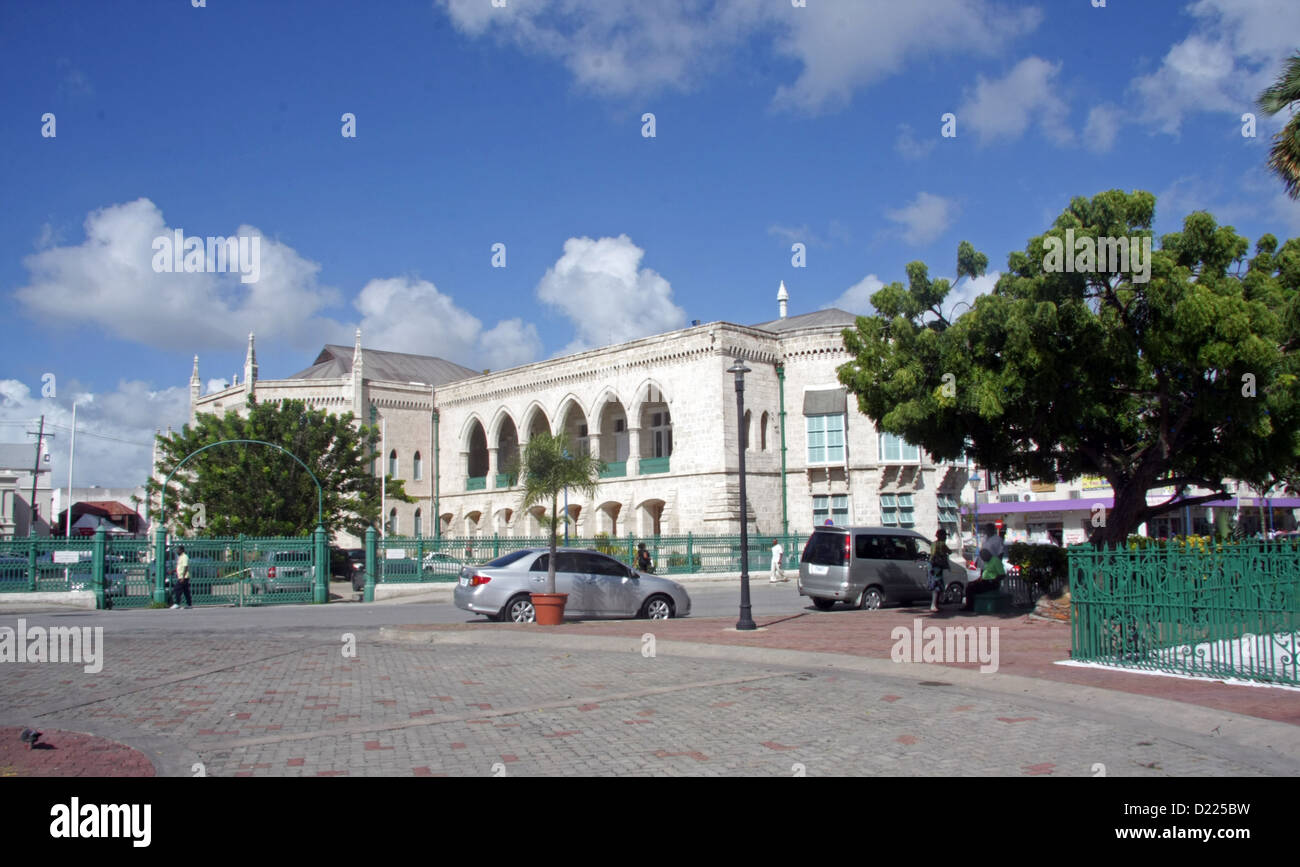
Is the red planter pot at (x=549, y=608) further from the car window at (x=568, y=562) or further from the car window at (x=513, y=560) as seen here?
the car window at (x=568, y=562)

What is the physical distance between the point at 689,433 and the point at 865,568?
21.8 metres

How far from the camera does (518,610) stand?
1789 cm

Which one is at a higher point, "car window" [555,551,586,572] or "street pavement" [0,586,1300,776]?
"car window" [555,551,586,572]

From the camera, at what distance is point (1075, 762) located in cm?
693

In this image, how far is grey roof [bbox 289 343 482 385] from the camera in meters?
57.1

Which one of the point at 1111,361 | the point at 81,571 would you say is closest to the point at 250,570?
the point at 81,571

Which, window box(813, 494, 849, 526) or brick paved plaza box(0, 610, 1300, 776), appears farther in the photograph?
window box(813, 494, 849, 526)

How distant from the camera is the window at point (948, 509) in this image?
41.9m

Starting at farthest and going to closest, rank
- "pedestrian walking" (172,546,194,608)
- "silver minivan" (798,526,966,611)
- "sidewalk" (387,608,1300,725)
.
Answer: "pedestrian walking" (172,546,194,608) < "silver minivan" (798,526,966,611) < "sidewalk" (387,608,1300,725)

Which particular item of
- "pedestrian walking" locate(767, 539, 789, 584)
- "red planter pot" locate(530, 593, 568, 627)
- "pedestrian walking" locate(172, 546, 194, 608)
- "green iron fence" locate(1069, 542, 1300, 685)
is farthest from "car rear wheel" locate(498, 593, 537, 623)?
"pedestrian walking" locate(767, 539, 789, 584)

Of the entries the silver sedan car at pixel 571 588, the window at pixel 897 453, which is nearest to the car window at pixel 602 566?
the silver sedan car at pixel 571 588

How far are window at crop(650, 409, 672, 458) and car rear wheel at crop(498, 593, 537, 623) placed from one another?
2862cm

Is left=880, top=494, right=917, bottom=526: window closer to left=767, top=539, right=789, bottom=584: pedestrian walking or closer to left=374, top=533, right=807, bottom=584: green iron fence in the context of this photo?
left=374, top=533, right=807, bottom=584: green iron fence

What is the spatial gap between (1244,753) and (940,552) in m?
11.6
